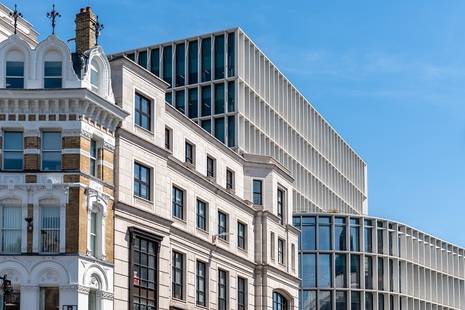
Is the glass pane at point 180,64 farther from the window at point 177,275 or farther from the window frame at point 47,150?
the window frame at point 47,150

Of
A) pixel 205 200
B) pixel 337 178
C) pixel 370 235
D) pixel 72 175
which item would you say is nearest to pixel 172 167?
pixel 205 200

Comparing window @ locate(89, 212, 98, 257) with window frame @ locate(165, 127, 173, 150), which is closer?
window @ locate(89, 212, 98, 257)

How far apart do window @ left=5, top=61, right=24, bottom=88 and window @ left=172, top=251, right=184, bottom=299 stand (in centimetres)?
1474

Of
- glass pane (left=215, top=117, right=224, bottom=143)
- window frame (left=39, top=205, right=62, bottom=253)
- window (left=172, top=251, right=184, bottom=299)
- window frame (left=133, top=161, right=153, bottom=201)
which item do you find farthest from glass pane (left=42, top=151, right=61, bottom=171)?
glass pane (left=215, top=117, right=224, bottom=143)

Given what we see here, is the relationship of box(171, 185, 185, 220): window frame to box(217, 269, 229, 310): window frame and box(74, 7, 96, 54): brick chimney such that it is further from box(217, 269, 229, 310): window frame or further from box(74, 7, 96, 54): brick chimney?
box(74, 7, 96, 54): brick chimney

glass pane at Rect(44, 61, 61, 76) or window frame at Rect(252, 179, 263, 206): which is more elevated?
glass pane at Rect(44, 61, 61, 76)

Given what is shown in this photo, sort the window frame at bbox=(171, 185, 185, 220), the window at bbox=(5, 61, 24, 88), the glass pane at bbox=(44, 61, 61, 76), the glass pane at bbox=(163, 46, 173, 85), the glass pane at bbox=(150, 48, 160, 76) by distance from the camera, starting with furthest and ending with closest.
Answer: the glass pane at bbox=(150, 48, 160, 76) < the glass pane at bbox=(163, 46, 173, 85) < the window frame at bbox=(171, 185, 185, 220) < the glass pane at bbox=(44, 61, 61, 76) < the window at bbox=(5, 61, 24, 88)

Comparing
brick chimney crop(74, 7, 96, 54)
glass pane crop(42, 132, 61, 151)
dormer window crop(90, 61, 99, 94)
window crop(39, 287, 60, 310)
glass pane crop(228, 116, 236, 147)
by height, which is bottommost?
window crop(39, 287, 60, 310)

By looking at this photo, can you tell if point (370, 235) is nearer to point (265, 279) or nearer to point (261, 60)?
point (261, 60)

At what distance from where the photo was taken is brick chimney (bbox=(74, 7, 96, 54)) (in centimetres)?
5359

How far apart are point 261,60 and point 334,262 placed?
871 inches

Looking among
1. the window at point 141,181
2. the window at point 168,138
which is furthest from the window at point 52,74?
the window at point 168,138

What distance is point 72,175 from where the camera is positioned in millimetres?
49438

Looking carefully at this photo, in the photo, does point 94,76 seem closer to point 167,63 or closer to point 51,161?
point 51,161
